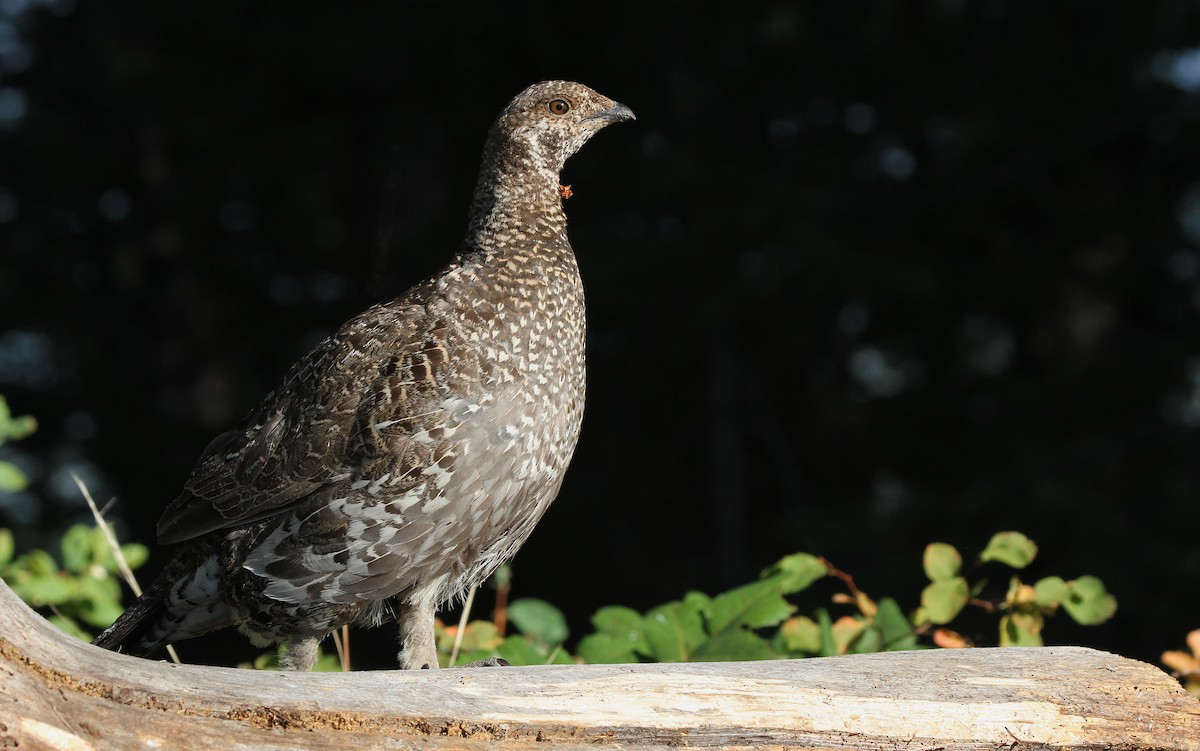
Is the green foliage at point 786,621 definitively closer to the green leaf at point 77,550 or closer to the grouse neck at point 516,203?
the green leaf at point 77,550

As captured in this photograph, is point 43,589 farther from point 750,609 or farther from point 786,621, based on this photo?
point 786,621

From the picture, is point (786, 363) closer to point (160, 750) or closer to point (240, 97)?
point (240, 97)

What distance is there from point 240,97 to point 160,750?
8.59 m

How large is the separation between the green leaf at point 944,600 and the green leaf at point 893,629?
0.08m

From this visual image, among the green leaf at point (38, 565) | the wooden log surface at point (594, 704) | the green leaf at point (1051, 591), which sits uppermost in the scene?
the green leaf at point (1051, 591)

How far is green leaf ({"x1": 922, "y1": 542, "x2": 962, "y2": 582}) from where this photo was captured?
139 inches

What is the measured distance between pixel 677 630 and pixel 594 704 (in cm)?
115

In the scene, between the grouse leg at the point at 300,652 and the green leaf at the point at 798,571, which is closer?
the grouse leg at the point at 300,652

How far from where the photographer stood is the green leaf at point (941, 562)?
11.5 feet

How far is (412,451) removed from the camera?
10.0ft

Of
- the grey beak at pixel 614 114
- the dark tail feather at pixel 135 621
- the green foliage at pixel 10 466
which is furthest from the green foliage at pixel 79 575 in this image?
the grey beak at pixel 614 114

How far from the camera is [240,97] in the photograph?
1000 centimetres

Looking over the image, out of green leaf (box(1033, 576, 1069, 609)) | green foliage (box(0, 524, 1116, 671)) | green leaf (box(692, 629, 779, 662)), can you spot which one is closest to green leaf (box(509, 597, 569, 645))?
green foliage (box(0, 524, 1116, 671))

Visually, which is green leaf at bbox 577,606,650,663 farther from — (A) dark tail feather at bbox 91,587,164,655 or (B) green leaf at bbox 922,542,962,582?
(A) dark tail feather at bbox 91,587,164,655
